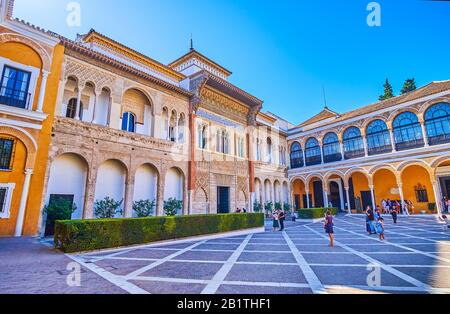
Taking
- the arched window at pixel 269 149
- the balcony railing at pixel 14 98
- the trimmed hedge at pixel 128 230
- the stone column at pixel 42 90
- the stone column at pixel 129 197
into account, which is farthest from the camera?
the arched window at pixel 269 149

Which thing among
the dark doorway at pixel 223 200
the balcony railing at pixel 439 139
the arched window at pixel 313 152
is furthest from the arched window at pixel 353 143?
the dark doorway at pixel 223 200

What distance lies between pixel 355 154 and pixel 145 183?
896 inches

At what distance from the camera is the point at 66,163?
488 inches

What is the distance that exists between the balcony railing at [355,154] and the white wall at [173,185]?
783 inches

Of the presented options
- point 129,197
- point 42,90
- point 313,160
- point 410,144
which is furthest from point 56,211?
point 410,144

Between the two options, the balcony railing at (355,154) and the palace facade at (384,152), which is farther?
the balcony railing at (355,154)

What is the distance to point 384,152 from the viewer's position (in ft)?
79.3

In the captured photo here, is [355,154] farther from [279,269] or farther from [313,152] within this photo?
[279,269]

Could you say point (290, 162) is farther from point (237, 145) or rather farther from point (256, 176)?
point (237, 145)

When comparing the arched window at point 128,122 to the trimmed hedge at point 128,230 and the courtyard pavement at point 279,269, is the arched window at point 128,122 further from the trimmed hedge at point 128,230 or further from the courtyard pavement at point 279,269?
the courtyard pavement at point 279,269

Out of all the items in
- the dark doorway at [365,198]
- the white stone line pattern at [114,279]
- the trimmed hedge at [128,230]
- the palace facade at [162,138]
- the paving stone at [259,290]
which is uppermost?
the palace facade at [162,138]

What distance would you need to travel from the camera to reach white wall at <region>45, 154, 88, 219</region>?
1190 centimetres

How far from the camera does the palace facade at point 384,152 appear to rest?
2123 cm
